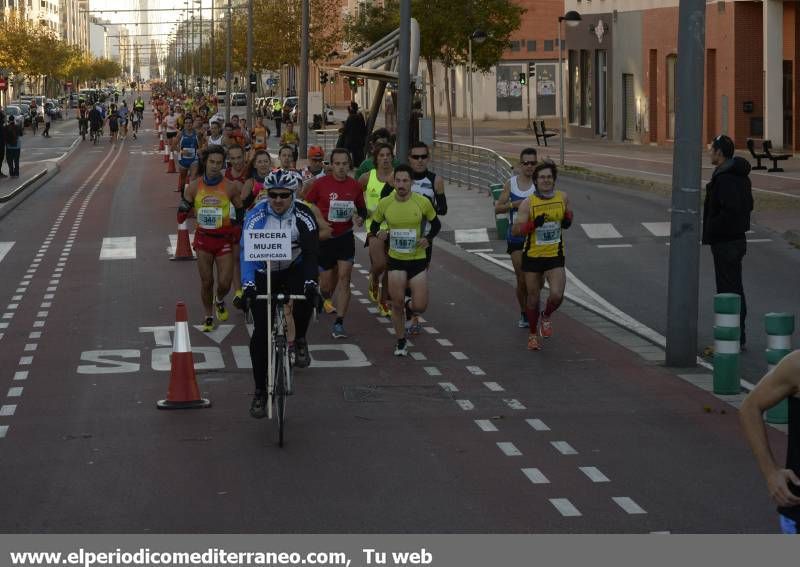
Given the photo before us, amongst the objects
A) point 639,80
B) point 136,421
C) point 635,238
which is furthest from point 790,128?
point 136,421

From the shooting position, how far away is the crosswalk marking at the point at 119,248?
25.5m

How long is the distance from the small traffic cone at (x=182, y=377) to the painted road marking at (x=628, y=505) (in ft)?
13.8

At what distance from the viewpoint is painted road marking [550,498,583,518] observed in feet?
29.6

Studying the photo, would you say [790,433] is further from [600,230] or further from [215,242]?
[600,230]

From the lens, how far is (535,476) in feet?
33.1

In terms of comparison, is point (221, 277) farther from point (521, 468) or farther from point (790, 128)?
point (790, 128)

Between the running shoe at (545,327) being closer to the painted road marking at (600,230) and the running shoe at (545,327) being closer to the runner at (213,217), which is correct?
the runner at (213,217)

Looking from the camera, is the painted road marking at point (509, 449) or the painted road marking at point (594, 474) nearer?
the painted road marking at point (594, 474)

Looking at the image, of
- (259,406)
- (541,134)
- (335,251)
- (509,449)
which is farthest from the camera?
(541,134)

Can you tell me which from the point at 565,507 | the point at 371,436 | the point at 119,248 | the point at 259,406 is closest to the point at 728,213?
the point at 371,436

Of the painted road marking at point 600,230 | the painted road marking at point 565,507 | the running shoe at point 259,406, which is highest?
the painted road marking at point 600,230

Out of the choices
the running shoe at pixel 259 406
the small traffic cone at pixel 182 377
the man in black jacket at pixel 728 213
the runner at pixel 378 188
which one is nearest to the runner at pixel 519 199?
the runner at pixel 378 188

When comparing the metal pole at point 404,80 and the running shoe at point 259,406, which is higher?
the metal pole at point 404,80

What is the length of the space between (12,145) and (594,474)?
39.4 m
